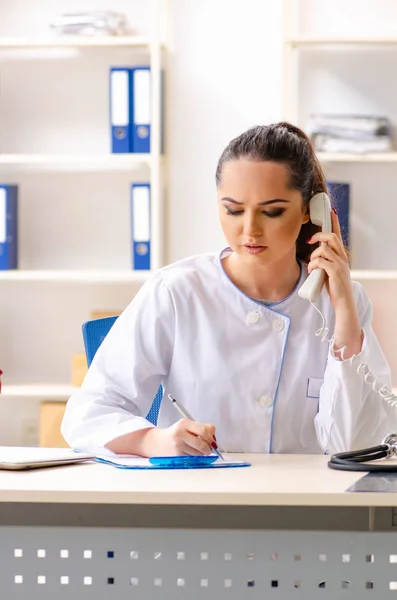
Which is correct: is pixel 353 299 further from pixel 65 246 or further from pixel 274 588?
pixel 65 246

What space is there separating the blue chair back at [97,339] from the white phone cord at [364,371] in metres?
0.37

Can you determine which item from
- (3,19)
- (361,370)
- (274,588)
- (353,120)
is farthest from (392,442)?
(3,19)

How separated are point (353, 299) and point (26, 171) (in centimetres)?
241

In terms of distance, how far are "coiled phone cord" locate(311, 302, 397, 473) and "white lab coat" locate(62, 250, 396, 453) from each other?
2 cm

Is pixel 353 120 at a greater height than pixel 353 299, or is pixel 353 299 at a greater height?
pixel 353 120

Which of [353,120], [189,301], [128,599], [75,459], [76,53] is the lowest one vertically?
[128,599]

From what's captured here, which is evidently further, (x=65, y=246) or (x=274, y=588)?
(x=65, y=246)

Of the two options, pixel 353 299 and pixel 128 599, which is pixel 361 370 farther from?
pixel 128 599

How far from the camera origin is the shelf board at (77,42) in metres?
3.59

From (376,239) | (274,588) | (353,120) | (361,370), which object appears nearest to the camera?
(274,588)

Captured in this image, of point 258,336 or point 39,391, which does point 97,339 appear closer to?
point 258,336

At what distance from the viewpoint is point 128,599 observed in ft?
4.43

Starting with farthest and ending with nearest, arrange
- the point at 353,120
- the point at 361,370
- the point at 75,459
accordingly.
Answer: the point at 353,120
the point at 361,370
the point at 75,459

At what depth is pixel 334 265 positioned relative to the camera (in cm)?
179
